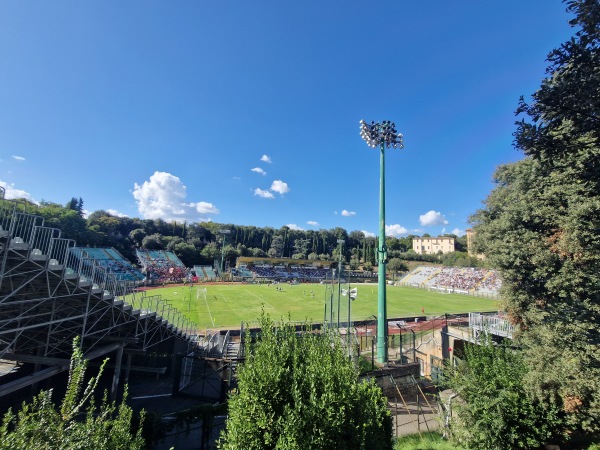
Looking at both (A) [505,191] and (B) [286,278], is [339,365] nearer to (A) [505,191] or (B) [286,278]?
(A) [505,191]

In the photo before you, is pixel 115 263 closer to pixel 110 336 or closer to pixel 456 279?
pixel 110 336

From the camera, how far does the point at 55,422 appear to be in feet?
14.2

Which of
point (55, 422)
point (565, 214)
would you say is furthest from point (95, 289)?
point (565, 214)

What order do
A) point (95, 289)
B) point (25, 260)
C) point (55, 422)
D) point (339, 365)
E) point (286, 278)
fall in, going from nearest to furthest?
point (55, 422) → point (339, 365) → point (25, 260) → point (95, 289) → point (286, 278)

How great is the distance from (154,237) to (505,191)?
312 feet

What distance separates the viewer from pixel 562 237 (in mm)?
10211

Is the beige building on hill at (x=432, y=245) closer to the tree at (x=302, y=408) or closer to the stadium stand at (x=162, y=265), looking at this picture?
the stadium stand at (x=162, y=265)

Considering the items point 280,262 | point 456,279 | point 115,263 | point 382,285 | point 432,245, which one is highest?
point 432,245

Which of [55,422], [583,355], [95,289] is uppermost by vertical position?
[95,289]

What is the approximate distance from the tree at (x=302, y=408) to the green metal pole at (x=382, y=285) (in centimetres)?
1086

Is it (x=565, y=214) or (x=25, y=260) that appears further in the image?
(x=565, y=214)

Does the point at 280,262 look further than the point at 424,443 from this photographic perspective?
Yes

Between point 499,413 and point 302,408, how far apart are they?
743 cm

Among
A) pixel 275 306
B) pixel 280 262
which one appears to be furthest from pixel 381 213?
pixel 280 262
